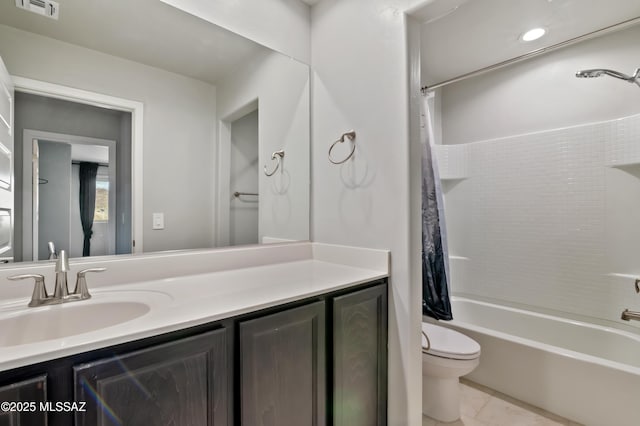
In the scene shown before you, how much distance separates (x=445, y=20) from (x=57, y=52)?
2065mm

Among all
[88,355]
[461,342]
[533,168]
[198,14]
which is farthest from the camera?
[533,168]

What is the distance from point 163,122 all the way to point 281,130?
66 centimetres

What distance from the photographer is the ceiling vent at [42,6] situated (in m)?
1.05

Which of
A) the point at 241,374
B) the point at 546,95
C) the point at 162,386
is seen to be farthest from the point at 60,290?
the point at 546,95

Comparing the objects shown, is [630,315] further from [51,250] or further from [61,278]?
[51,250]

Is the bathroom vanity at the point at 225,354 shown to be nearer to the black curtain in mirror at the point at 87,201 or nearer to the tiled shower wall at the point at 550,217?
the black curtain in mirror at the point at 87,201

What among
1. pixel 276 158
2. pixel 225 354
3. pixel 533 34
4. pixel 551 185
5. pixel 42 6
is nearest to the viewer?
pixel 225 354

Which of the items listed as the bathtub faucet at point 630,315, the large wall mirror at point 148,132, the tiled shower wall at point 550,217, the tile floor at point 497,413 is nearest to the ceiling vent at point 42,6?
the large wall mirror at point 148,132

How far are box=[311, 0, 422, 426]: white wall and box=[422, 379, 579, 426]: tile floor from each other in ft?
1.64

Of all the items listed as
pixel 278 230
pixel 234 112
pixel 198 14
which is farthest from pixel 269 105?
pixel 278 230

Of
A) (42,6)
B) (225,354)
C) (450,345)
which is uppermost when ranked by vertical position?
(42,6)

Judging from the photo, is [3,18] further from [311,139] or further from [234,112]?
[311,139]

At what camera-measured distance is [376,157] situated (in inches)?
57.2

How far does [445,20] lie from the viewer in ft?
6.33
